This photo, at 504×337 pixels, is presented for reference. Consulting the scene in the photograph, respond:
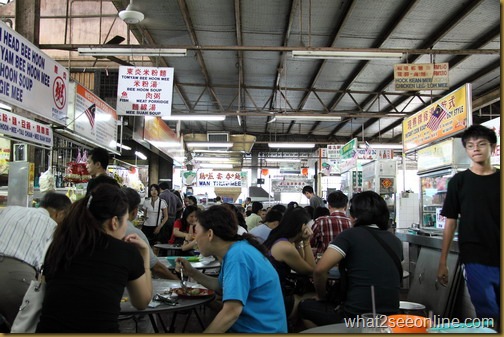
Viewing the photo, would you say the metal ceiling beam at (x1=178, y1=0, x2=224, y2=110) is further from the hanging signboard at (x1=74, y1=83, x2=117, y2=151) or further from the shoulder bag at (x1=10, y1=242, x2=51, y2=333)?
the shoulder bag at (x1=10, y1=242, x2=51, y2=333)

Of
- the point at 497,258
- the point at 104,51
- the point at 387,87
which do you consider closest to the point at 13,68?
the point at 104,51

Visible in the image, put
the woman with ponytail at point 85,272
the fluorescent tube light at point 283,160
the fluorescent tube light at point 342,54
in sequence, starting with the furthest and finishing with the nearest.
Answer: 1. the fluorescent tube light at point 283,160
2. the fluorescent tube light at point 342,54
3. the woman with ponytail at point 85,272

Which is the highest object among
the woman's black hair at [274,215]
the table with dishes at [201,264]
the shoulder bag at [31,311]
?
the woman's black hair at [274,215]

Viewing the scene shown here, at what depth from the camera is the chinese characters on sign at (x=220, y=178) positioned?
1775cm

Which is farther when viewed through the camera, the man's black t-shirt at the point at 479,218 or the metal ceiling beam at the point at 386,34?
the metal ceiling beam at the point at 386,34

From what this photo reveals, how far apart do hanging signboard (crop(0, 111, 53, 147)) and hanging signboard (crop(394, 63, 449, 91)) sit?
6168 mm

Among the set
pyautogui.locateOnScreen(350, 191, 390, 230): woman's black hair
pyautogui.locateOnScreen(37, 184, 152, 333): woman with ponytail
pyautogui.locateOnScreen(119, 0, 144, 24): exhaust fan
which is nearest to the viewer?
pyautogui.locateOnScreen(37, 184, 152, 333): woman with ponytail

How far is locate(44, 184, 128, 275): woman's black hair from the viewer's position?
6.09ft

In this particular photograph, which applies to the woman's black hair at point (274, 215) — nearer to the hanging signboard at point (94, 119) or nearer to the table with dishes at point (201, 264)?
the table with dishes at point (201, 264)

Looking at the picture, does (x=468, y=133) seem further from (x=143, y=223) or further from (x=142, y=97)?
(x=143, y=223)

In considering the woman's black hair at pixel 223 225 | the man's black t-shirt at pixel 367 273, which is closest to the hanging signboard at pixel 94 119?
the woman's black hair at pixel 223 225

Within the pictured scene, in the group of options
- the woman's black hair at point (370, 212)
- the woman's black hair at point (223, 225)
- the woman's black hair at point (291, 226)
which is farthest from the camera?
the woman's black hair at point (291, 226)

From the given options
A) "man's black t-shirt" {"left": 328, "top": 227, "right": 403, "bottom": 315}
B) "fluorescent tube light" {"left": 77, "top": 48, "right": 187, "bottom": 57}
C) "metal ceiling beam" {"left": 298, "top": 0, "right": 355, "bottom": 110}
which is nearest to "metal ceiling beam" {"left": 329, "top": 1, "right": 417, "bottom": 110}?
"metal ceiling beam" {"left": 298, "top": 0, "right": 355, "bottom": 110}

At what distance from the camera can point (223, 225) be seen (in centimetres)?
238
